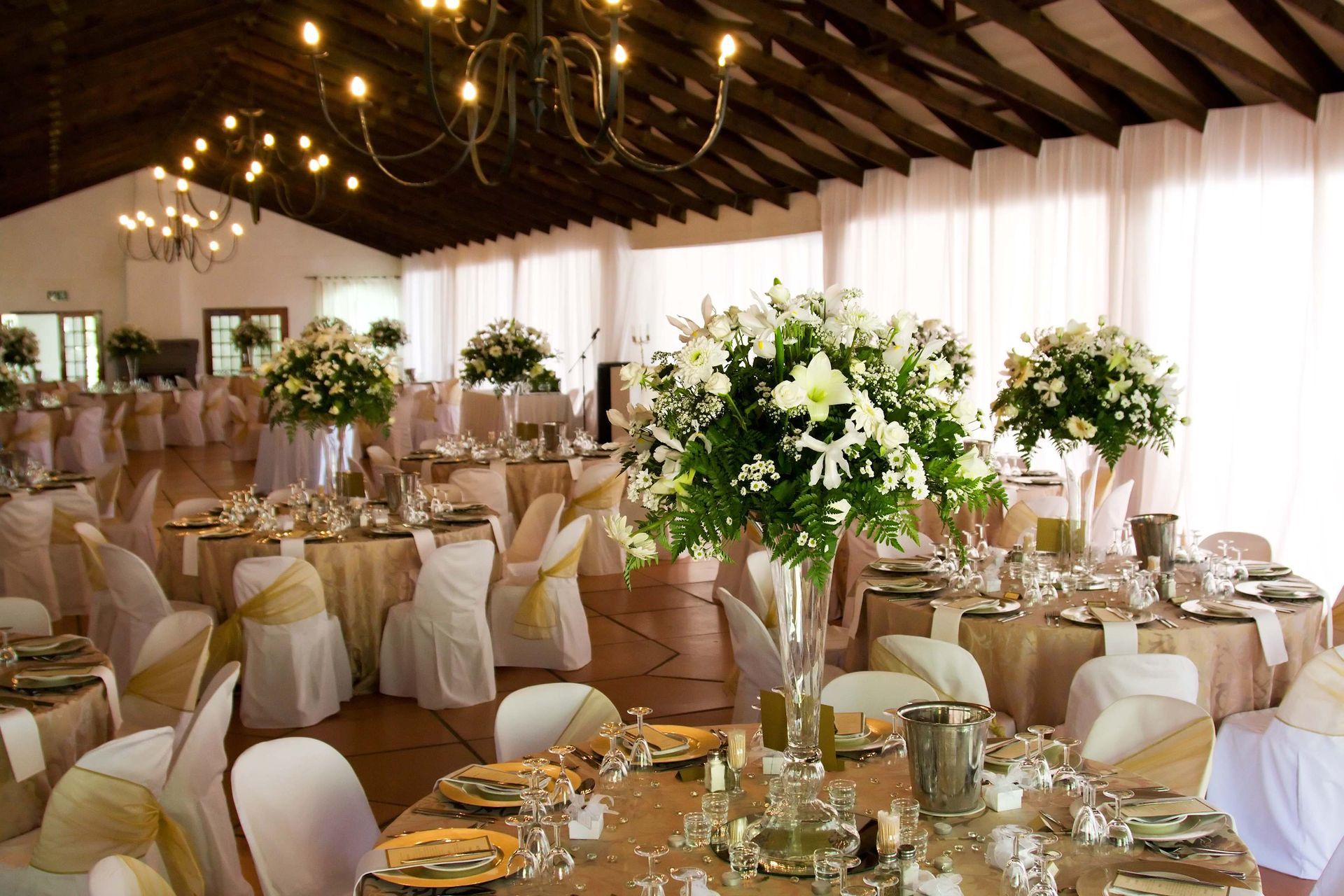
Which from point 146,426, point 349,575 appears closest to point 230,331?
point 146,426

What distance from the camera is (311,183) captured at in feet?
68.0

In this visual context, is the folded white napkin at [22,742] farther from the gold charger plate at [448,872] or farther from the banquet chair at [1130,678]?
the banquet chair at [1130,678]

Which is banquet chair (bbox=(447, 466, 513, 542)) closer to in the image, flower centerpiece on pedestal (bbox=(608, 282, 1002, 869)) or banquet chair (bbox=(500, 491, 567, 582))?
banquet chair (bbox=(500, 491, 567, 582))

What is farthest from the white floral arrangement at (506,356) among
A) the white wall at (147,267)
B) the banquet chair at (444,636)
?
the white wall at (147,267)

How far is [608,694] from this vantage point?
572 centimetres

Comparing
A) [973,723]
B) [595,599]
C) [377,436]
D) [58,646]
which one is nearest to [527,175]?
[377,436]

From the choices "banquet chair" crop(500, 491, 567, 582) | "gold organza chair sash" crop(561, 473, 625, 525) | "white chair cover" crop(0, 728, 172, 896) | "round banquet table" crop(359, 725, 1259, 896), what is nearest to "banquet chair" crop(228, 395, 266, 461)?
"gold organza chair sash" crop(561, 473, 625, 525)

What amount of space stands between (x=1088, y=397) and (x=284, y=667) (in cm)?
369

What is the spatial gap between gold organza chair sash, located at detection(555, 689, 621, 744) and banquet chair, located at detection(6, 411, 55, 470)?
32.7 feet

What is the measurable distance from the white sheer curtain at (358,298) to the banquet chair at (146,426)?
→ 7664 millimetres

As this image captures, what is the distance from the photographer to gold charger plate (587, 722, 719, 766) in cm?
262

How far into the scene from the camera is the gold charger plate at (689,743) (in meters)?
2.62

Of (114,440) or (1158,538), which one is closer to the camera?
(1158,538)

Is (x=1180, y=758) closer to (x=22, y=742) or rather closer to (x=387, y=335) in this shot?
(x=22, y=742)
